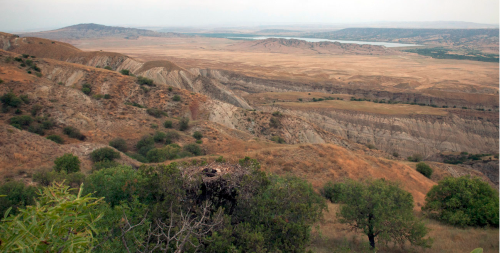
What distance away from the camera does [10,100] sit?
26531 millimetres

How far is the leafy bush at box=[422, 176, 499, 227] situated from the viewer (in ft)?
49.3

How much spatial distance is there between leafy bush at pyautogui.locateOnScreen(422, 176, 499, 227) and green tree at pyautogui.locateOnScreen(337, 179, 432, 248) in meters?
5.10

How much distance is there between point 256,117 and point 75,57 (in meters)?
47.4

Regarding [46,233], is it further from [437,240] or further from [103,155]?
[103,155]

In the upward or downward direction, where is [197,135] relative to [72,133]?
downward

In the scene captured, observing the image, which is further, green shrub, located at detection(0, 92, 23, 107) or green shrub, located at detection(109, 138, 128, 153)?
green shrub, located at detection(0, 92, 23, 107)

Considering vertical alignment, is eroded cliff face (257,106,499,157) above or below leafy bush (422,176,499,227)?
below

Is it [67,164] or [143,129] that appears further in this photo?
[143,129]

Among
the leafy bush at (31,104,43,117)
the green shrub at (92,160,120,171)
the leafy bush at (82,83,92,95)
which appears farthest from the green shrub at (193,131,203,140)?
the leafy bush at (82,83,92,95)

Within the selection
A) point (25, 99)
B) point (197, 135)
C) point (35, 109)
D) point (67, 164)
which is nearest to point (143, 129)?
point (197, 135)

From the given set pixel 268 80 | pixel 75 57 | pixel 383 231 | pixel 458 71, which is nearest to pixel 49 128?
pixel 383 231

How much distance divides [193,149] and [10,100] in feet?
61.8

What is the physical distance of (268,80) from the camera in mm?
84062

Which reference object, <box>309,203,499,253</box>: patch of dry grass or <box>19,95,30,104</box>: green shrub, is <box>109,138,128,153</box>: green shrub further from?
<box>309,203,499,253</box>: patch of dry grass
